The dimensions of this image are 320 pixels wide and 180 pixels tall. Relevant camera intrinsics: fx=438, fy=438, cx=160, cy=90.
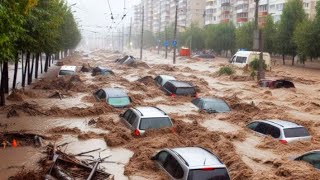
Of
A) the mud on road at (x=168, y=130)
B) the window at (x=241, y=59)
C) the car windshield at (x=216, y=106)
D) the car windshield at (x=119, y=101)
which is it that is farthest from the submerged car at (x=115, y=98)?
the window at (x=241, y=59)

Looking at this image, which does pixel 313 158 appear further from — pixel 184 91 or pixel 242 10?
pixel 242 10

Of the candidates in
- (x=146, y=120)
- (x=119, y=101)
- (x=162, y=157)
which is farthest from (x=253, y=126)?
(x=119, y=101)

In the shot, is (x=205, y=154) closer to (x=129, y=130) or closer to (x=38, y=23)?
(x=129, y=130)

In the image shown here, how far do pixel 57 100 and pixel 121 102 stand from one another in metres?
6.22

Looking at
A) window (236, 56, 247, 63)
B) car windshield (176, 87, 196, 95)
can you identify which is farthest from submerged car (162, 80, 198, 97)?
window (236, 56, 247, 63)

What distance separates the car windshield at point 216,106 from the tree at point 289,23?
145 feet

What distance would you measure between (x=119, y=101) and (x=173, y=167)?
11.7 meters

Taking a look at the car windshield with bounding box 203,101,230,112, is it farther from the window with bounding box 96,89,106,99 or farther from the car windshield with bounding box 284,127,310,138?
the car windshield with bounding box 284,127,310,138

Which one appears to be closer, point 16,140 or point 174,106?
point 16,140

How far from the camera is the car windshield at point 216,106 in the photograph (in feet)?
68.3

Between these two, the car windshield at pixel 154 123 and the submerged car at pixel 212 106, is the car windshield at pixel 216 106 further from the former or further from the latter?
the car windshield at pixel 154 123

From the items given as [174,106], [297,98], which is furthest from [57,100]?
[297,98]

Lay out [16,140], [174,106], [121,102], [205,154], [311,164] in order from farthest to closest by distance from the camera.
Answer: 1. [174,106]
2. [121,102]
3. [16,140]
4. [311,164]
5. [205,154]

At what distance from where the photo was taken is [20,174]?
37.2ft
